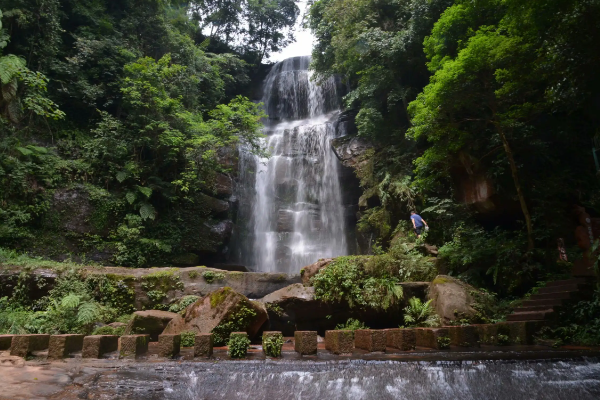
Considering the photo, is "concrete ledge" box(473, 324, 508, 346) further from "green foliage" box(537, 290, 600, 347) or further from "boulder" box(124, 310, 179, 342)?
"boulder" box(124, 310, 179, 342)

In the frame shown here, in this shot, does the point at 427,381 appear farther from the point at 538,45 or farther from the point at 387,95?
the point at 387,95

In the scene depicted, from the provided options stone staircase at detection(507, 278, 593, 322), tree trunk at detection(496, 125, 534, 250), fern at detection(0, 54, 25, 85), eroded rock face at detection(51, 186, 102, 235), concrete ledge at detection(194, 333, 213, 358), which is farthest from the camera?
eroded rock face at detection(51, 186, 102, 235)

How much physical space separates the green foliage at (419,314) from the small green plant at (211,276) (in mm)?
5825

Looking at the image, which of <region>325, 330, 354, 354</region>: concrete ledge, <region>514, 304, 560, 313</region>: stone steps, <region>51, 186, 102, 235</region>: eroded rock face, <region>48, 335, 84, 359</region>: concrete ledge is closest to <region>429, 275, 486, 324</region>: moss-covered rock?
<region>514, 304, 560, 313</region>: stone steps

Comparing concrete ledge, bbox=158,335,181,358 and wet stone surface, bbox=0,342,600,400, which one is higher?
concrete ledge, bbox=158,335,181,358

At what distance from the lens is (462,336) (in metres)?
6.72

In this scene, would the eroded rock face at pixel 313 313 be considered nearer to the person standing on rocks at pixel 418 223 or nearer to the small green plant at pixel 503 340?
the small green plant at pixel 503 340

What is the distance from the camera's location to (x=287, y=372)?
498 centimetres

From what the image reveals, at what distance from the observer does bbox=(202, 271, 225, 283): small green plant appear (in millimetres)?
12047

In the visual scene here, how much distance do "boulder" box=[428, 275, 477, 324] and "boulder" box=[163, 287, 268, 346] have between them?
416cm

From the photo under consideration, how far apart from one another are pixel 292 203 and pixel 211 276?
32.2 feet

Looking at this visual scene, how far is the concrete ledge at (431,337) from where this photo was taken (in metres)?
6.50

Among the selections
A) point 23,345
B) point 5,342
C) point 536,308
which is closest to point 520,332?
point 536,308

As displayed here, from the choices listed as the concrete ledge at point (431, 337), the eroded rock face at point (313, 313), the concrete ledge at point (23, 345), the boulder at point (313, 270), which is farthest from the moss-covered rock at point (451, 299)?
the concrete ledge at point (23, 345)
